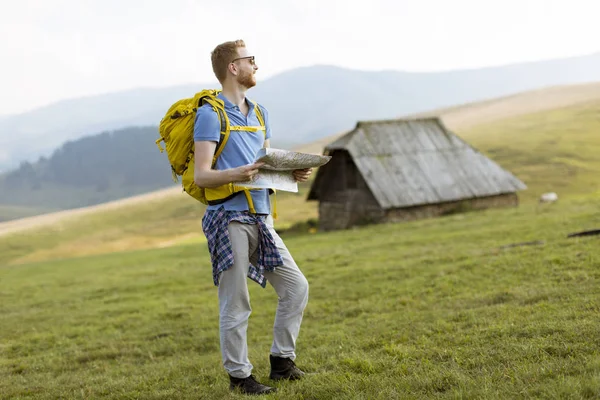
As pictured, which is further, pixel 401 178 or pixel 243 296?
pixel 401 178

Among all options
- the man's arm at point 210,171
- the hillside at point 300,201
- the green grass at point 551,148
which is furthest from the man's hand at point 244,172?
the green grass at point 551,148

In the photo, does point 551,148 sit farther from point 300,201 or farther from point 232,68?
point 232,68

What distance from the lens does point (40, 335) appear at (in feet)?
36.5

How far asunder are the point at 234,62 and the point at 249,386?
263 centimetres

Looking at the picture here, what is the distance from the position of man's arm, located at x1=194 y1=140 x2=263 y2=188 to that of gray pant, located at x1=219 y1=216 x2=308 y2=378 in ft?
1.43

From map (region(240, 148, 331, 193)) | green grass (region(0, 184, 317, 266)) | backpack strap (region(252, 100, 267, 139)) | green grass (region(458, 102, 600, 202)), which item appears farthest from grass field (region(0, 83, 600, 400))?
green grass (region(0, 184, 317, 266))

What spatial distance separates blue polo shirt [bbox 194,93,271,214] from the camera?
5.28 m

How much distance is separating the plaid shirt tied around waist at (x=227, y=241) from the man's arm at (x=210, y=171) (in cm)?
33

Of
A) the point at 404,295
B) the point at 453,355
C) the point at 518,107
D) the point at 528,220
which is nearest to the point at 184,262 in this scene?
the point at 528,220

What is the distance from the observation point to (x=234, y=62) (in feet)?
18.0

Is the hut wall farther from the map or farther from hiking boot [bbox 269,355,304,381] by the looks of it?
the map

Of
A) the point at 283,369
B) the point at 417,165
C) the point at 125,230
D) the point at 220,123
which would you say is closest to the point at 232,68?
the point at 220,123

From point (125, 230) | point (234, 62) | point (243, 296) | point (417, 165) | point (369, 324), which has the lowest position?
point (125, 230)

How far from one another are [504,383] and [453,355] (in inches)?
48.7
